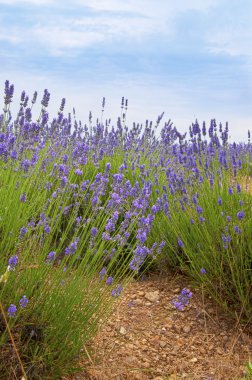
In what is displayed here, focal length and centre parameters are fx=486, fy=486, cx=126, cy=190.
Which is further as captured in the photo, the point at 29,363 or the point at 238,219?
the point at 238,219

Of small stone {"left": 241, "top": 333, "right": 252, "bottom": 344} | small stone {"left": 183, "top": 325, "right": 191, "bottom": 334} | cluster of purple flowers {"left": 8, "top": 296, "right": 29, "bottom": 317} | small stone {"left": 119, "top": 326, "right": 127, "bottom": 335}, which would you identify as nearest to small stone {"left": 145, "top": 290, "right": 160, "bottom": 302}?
small stone {"left": 183, "top": 325, "right": 191, "bottom": 334}

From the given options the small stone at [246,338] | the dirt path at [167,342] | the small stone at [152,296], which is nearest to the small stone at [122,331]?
the dirt path at [167,342]

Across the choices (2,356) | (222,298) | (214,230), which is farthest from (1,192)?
(222,298)

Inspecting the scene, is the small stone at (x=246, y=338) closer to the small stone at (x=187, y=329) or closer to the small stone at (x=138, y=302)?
the small stone at (x=187, y=329)

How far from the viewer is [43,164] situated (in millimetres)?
3504

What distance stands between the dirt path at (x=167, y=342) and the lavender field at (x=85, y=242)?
12cm

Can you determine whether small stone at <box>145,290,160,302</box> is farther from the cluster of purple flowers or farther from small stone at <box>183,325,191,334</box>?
the cluster of purple flowers

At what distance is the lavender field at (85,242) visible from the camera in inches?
89.3

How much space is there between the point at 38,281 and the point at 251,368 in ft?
3.99

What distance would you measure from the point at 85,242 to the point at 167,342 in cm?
82

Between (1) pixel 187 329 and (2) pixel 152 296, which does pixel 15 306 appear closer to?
(1) pixel 187 329

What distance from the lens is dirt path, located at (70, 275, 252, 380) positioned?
2.68 m

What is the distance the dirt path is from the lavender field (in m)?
0.12

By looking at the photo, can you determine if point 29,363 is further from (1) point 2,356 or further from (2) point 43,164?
(2) point 43,164
